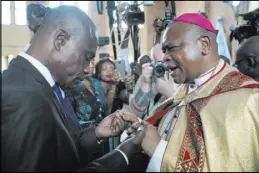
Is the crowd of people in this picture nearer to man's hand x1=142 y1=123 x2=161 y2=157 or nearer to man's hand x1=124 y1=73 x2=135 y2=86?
man's hand x1=142 y1=123 x2=161 y2=157

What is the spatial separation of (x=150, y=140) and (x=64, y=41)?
91 centimetres

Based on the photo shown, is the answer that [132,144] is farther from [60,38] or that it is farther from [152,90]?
[152,90]

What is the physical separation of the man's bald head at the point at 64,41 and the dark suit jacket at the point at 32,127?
12cm

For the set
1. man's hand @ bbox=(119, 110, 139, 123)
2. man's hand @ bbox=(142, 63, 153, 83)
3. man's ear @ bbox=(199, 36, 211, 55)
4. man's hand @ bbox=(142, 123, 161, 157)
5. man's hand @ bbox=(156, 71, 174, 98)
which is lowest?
man's hand @ bbox=(142, 123, 161, 157)

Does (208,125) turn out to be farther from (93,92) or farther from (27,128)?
(93,92)

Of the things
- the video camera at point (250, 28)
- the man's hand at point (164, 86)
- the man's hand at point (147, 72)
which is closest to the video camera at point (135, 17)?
the man's hand at point (147, 72)

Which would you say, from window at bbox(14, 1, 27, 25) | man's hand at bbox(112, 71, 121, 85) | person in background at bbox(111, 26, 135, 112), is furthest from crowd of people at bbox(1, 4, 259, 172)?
window at bbox(14, 1, 27, 25)

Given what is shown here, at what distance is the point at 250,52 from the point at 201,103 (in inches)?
46.6

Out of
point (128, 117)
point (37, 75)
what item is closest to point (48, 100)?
point (37, 75)

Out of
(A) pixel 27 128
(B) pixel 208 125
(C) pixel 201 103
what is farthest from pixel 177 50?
(A) pixel 27 128

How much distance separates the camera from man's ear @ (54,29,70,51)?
1472 mm

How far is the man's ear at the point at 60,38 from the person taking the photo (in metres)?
1.47

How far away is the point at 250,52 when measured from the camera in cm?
296

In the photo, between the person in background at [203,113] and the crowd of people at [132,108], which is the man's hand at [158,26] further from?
the person in background at [203,113]
